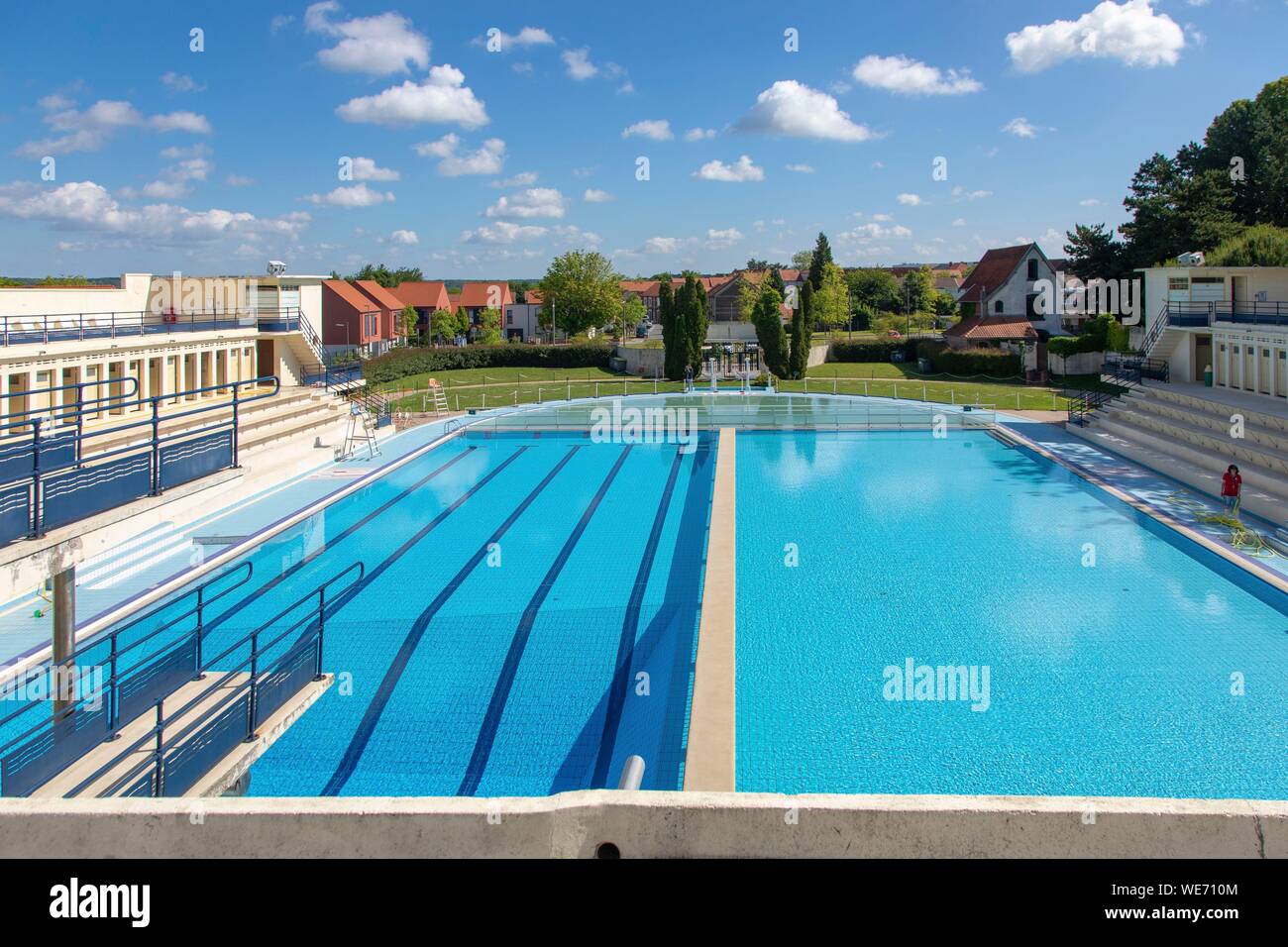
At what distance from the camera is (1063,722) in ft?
27.4

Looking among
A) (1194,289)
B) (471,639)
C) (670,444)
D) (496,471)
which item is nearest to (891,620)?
(471,639)

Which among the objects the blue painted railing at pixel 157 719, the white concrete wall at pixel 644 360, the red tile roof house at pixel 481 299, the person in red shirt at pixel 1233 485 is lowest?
the blue painted railing at pixel 157 719

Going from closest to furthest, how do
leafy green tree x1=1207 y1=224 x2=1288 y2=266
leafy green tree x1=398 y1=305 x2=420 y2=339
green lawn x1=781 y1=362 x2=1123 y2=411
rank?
1. leafy green tree x1=1207 y1=224 x2=1288 y2=266
2. green lawn x1=781 y1=362 x2=1123 y2=411
3. leafy green tree x1=398 y1=305 x2=420 y2=339

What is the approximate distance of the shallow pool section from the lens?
312 inches

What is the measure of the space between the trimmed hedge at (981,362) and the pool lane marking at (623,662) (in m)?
24.0

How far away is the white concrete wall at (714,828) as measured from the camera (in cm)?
304

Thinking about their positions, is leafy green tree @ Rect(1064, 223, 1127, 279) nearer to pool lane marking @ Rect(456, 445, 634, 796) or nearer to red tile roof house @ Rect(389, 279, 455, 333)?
pool lane marking @ Rect(456, 445, 634, 796)

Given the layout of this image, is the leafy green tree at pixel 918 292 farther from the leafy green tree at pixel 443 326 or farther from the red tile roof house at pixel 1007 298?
the leafy green tree at pixel 443 326

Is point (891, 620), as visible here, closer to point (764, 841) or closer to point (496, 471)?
point (764, 841)

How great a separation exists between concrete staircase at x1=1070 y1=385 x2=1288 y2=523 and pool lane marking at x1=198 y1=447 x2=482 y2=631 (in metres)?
14.5

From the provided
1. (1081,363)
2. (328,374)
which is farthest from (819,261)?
(328,374)

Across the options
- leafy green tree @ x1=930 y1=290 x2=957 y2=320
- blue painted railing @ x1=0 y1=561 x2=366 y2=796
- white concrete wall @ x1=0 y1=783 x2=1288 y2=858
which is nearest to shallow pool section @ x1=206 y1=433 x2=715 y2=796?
blue painted railing @ x1=0 y1=561 x2=366 y2=796

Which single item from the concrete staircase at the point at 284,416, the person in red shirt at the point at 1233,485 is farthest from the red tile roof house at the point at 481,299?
the person in red shirt at the point at 1233,485
